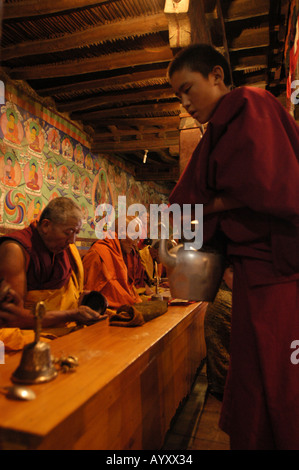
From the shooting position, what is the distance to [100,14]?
350 centimetres

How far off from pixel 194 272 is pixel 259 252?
29 cm

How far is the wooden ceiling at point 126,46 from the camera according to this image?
3234 mm

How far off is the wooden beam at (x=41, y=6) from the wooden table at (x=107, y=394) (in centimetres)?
317

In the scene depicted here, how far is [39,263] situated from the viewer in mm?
2766

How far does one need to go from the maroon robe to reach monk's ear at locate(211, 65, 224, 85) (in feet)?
0.73

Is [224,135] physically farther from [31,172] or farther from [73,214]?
[31,172]

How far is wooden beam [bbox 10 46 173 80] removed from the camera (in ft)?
12.9

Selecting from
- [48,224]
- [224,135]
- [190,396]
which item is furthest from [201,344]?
[224,135]

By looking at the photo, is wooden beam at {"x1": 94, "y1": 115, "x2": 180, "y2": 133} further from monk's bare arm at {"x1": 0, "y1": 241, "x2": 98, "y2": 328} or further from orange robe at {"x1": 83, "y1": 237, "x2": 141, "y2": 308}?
monk's bare arm at {"x1": 0, "y1": 241, "x2": 98, "y2": 328}

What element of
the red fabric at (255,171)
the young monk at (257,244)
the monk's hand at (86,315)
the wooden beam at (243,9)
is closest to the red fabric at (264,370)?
the young monk at (257,244)

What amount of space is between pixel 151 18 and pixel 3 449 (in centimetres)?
389

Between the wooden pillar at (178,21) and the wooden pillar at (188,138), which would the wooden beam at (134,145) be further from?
the wooden pillar at (178,21)
